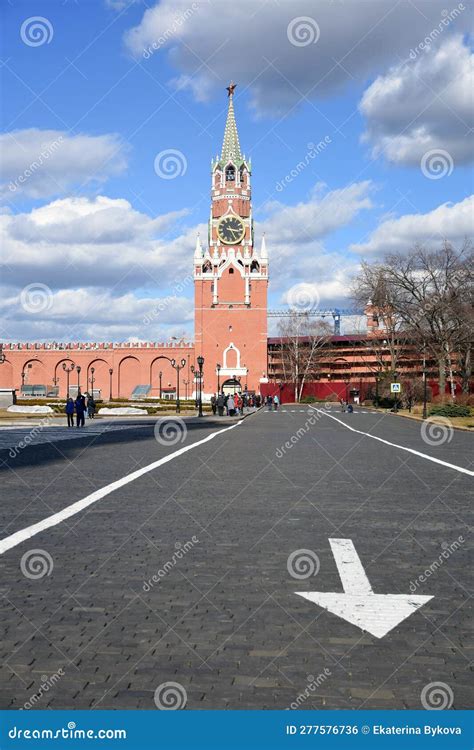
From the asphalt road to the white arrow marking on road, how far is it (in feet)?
0.23

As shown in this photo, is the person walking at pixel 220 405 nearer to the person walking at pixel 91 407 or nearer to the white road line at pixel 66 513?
the person walking at pixel 91 407

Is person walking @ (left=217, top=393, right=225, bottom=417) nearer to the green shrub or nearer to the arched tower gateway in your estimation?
the green shrub

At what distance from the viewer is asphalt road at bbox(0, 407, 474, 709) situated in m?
3.78

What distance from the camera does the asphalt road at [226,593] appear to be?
3775mm

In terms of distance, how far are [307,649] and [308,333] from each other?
109 m

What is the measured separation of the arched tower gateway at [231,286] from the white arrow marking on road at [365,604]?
90689 mm

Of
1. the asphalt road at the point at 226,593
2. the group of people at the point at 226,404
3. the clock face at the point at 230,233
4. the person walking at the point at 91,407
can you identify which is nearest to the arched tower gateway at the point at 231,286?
the clock face at the point at 230,233

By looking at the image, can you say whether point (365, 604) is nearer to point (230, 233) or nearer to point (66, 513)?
point (66, 513)

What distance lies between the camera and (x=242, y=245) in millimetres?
104312

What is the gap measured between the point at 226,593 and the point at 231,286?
97.0 m

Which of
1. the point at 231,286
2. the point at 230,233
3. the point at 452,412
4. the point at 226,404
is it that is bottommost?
the point at 452,412

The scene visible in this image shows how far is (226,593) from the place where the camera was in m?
5.53

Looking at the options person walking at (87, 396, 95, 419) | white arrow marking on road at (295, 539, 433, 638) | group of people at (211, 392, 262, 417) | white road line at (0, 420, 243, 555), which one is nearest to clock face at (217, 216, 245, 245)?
group of people at (211, 392, 262, 417)

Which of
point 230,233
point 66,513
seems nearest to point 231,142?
point 230,233
